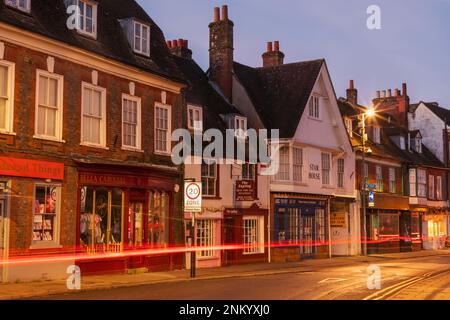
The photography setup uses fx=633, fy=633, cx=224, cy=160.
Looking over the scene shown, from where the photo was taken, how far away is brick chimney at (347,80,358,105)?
160 feet

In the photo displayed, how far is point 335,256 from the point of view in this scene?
3825 cm

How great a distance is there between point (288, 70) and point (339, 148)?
18.4 feet

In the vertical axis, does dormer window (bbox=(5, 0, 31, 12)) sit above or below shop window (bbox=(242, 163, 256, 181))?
above

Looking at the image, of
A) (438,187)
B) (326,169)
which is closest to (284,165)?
(326,169)

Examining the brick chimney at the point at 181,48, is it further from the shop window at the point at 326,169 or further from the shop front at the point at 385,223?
the shop front at the point at 385,223

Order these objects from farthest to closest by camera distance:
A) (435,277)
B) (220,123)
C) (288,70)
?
1. (288,70)
2. (220,123)
3. (435,277)

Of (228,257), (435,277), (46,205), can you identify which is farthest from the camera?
(228,257)

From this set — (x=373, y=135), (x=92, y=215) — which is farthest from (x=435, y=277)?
(x=373, y=135)

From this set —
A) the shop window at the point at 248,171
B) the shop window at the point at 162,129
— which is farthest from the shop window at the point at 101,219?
the shop window at the point at 248,171

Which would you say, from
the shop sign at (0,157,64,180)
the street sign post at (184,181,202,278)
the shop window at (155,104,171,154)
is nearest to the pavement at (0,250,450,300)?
the street sign post at (184,181,202,278)

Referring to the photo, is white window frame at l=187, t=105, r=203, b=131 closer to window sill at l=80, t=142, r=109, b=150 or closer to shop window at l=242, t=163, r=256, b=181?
shop window at l=242, t=163, r=256, b=181

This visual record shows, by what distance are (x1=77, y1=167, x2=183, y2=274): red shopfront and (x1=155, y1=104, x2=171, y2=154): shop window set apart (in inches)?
43.9

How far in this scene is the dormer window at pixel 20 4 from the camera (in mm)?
19395
